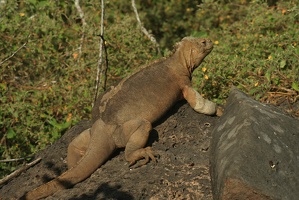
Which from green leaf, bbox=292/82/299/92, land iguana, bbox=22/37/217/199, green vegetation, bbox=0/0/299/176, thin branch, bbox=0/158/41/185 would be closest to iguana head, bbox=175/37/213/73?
land iguana, bbox=22/37/217/199

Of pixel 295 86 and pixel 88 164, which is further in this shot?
pixel 295 86

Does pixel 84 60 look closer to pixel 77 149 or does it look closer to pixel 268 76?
pixel 268 76

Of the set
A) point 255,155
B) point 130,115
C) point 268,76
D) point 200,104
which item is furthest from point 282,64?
point 255,155

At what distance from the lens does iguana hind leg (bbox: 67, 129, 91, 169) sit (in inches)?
213

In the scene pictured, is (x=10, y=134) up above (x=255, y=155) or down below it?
below

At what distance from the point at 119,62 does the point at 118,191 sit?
4243 mm

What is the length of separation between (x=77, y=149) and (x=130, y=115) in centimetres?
65

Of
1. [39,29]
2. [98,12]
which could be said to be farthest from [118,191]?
[98,12]

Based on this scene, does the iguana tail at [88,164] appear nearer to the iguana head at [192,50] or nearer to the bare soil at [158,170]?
the bare soil at [158,170]

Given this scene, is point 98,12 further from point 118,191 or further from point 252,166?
point 252,166

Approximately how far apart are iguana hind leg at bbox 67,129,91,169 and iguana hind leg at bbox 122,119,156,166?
1.48ft

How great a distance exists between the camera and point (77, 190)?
16.0 feet

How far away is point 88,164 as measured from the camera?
5047 mm

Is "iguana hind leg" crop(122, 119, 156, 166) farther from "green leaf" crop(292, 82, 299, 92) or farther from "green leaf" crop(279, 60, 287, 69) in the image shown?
"green leaf" crop(279, 60, 287, 69)
